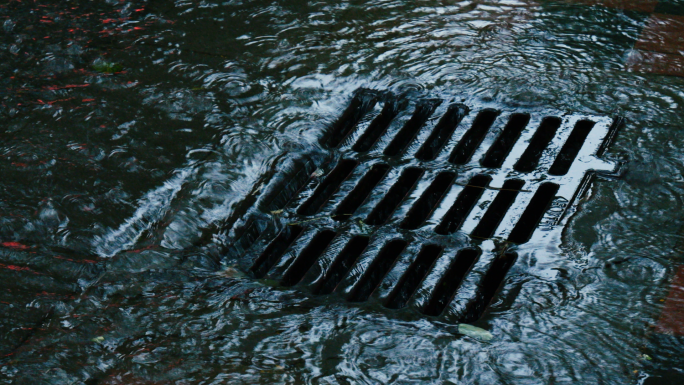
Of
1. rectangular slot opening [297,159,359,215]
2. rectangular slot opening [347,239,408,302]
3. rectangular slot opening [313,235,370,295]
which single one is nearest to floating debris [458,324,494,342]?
rectangular slot opening [347,239,408,302]

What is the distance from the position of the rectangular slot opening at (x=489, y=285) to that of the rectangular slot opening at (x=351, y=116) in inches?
31.2

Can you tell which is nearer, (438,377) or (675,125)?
(438,377)

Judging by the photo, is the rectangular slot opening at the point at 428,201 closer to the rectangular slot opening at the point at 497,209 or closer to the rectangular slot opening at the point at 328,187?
the rectangular slot opening at the point at 497,209

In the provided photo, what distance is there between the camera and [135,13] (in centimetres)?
323

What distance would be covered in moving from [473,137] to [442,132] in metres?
0.11

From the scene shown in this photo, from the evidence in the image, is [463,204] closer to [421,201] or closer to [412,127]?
[421,201]

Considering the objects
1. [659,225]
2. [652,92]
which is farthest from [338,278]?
[652,92]

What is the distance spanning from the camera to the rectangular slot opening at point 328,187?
220 cm

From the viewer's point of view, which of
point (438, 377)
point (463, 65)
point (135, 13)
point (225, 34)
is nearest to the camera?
point (438, 377)

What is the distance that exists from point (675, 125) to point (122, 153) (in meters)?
1.86

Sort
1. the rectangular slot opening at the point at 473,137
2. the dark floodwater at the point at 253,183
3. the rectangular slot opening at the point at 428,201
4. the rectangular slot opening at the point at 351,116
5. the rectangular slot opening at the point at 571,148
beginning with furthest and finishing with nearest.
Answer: the rectangular slot opening at the point at 351,116, the rectangular slot opening at the point at 473,137, the rectangular slot opening at the point at 571,148, the rectangular slot opening at the point at 428,201, the dark floodwater at the point at 253,183

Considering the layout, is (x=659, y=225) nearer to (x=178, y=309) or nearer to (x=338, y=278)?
(x=338, y=278)

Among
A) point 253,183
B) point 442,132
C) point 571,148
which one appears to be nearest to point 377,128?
A: point 442,132

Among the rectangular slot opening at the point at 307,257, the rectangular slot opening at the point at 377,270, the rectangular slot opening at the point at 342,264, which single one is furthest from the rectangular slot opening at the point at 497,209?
the rectangular slot opening at the point at 307,257
